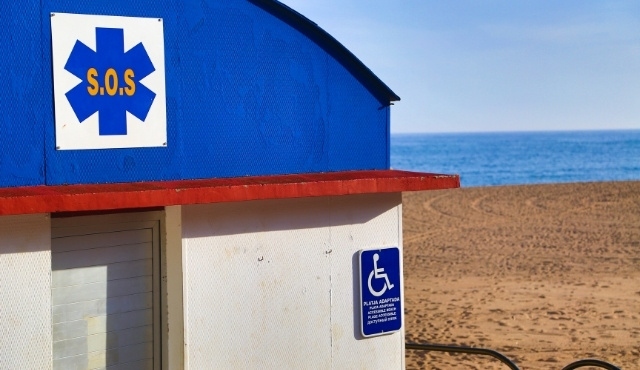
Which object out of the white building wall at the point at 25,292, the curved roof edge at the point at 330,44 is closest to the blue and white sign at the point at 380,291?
the curved roof edge at the point at 330,44

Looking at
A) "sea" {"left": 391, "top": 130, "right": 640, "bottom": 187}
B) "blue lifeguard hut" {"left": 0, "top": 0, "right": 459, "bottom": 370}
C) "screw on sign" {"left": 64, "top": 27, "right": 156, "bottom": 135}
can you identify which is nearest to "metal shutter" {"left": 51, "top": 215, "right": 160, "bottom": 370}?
"blue lifeguard hut" {"left": 0, "top": 0, "right": 459, "bottom": 370}

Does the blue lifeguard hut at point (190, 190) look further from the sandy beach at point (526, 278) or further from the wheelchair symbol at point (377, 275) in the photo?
the sandy beach at point (526, 278)

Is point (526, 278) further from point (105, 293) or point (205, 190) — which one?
point (205, 190)

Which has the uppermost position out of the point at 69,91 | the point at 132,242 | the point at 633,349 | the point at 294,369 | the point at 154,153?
the point at 69,91

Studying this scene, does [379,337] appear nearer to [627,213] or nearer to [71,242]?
[71,242]

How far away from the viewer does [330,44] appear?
8148 millimetres

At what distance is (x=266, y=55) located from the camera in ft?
25.6

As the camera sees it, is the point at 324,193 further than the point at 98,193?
Yes

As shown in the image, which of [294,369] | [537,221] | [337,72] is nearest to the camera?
[294,369]

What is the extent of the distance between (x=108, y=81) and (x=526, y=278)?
569 inches

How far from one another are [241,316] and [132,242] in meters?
1.05

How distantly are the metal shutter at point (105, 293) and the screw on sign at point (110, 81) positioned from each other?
0.90 meters

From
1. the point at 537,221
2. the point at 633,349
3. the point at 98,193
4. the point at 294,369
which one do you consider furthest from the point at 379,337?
the point at 537,221

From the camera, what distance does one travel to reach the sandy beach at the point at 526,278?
14430mm
